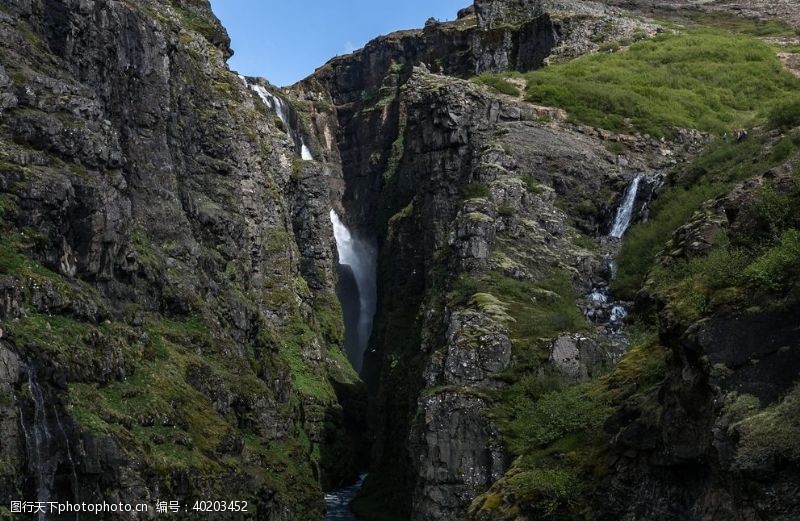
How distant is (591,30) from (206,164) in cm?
3857

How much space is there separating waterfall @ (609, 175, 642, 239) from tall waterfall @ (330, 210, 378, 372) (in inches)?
2070

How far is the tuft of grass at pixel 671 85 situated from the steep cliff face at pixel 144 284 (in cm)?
2338

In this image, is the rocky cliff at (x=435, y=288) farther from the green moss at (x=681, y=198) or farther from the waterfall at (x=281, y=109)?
the waterfall at (x=281, y=109)

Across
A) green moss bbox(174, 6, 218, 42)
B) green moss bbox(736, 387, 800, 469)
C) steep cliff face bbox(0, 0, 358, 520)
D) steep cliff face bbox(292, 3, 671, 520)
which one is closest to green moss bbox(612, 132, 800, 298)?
steep cliff face bbox(292, 3, 671, 520)

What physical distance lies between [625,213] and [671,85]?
974 inches

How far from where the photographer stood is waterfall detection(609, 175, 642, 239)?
45.3 m

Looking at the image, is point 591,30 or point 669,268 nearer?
point 669,268

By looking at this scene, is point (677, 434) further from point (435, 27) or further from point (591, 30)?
point (435, 27)

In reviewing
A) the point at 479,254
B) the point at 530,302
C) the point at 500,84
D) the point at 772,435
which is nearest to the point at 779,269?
the point at 772,435

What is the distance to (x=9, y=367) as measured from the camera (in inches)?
1088

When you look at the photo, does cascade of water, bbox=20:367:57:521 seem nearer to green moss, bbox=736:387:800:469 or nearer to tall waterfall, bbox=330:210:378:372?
green moss, bbox=736:387:800:469

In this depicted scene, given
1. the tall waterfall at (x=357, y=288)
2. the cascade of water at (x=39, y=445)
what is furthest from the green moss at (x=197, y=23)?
the cascade of water at (x=39, y=445)

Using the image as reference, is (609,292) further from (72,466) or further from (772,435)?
(772,435)

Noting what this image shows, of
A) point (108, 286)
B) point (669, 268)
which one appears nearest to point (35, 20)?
point (108, 286)
